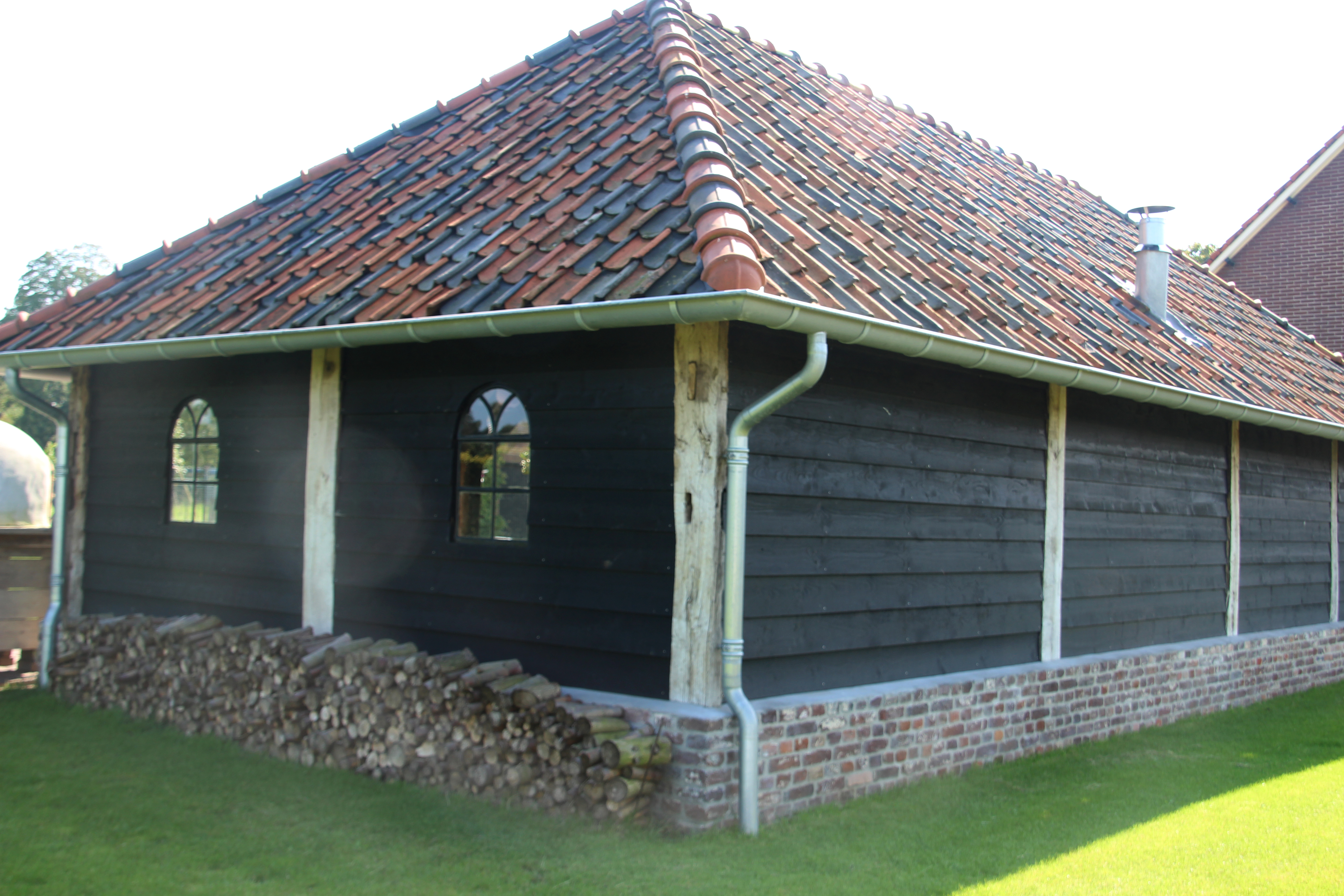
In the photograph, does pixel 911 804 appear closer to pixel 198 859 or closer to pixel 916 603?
pixel 916 603

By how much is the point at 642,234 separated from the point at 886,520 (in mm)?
2243

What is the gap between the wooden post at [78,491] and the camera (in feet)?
29.4

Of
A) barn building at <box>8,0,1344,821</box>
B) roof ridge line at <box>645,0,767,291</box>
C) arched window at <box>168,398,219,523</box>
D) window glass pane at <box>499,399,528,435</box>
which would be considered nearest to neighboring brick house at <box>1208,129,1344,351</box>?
barn building at <box>8,0,1344,821</box>

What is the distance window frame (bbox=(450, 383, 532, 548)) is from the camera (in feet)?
21.0

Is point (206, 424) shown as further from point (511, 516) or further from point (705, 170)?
point (705, 170)

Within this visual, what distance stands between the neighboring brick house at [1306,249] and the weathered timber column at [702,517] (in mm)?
16467

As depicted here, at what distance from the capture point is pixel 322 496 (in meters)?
7.29

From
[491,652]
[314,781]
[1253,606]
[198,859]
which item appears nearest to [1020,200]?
[1253,606]

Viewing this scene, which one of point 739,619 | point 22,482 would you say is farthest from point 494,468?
point 22,482

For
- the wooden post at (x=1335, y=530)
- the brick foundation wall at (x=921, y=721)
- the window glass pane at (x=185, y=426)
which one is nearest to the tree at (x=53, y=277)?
the window glass pane at (x=185, y=426)

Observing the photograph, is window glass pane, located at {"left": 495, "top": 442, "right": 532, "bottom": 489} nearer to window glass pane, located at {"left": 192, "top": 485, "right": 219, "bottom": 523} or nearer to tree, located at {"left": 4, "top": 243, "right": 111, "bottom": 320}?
window glass pane, located at {"left": 192, "top": 485, "right": 219, "bottom": 523}

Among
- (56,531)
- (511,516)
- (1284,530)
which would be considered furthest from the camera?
(1284,530)

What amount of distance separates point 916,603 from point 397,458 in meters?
3.29

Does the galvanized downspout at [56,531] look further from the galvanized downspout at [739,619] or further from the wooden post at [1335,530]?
the wooden post at [1335,530]
